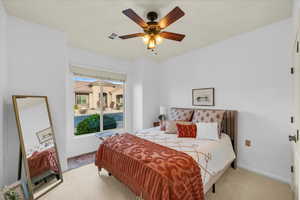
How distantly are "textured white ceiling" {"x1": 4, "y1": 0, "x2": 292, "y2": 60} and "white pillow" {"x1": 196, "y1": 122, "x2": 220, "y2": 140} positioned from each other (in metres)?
1.76

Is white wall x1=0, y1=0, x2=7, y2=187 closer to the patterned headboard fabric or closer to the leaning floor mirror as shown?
the leaning floor mirror

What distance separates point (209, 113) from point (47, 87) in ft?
10.3

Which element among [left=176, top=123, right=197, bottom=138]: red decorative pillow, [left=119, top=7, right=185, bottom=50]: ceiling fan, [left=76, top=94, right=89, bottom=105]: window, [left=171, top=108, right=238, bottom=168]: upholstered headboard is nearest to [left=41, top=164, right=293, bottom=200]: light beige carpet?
[left=171, top=108, right=238, bottom=168]: upholstered headboard

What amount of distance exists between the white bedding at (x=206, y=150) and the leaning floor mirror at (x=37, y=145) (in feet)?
5.55

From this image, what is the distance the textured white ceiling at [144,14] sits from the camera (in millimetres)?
1854

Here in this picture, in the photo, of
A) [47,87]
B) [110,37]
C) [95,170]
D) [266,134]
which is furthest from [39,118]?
[266,134]

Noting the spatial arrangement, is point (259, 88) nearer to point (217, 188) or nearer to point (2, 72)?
point (217, 188)

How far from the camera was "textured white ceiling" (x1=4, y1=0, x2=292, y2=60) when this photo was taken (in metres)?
1.85

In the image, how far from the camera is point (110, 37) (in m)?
2.78

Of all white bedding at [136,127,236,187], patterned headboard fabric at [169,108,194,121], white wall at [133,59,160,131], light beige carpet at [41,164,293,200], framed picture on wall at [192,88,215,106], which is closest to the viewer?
white bedding at [136,127,236,187]

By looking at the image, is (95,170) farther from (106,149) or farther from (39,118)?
(39,118)

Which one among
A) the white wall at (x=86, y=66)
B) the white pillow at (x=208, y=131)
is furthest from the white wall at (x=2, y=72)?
the white pillow at (x=208, y=131)

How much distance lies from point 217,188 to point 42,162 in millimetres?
2735

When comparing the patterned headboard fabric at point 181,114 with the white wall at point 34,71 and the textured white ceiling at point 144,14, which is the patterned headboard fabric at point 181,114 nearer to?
the textured white ceiling at point 144,14
